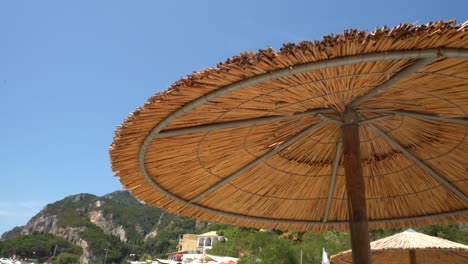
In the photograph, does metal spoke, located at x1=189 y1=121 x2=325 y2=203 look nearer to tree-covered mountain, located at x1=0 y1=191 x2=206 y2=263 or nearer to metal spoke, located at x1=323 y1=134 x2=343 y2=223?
metal spoke, located at x1=323 y1=134 x2=343 y2=223

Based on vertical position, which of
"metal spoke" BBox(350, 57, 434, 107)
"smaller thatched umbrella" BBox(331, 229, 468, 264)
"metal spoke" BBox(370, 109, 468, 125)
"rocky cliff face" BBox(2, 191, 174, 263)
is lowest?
"smaller thatched umbrella" BBox(331, 229, 468, 264)

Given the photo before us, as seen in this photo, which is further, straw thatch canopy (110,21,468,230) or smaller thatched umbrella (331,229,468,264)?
smaller thatched umbrella (331,229,468,264)

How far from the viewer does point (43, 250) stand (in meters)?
94.4

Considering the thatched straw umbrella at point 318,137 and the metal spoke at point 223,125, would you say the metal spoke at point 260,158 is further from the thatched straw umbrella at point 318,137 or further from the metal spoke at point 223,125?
the metal spoke at point 223,125

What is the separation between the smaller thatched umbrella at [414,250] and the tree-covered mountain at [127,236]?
36.8ft

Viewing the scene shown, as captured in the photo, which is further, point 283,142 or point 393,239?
point 393,239

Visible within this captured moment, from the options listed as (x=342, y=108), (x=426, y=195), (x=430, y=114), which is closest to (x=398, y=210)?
(x=426, y=195)

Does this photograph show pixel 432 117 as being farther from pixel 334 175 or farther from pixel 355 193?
pixel 334 175

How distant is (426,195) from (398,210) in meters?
0.37

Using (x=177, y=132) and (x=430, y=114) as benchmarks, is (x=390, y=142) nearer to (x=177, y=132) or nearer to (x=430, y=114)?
(x=430, y=114)

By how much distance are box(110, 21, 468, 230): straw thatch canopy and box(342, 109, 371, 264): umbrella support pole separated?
0.10m

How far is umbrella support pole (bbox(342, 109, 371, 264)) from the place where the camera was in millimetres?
2680

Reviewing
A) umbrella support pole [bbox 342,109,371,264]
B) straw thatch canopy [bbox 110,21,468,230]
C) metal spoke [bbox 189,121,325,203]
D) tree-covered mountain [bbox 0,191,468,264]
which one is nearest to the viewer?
straw thatch canopy [bbox 110,21,468,230]

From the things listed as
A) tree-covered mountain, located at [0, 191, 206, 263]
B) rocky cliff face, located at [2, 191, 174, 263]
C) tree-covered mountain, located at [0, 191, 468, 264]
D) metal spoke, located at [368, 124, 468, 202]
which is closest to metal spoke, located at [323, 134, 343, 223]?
metal spoke, located at [368, 124, 468, 202]
